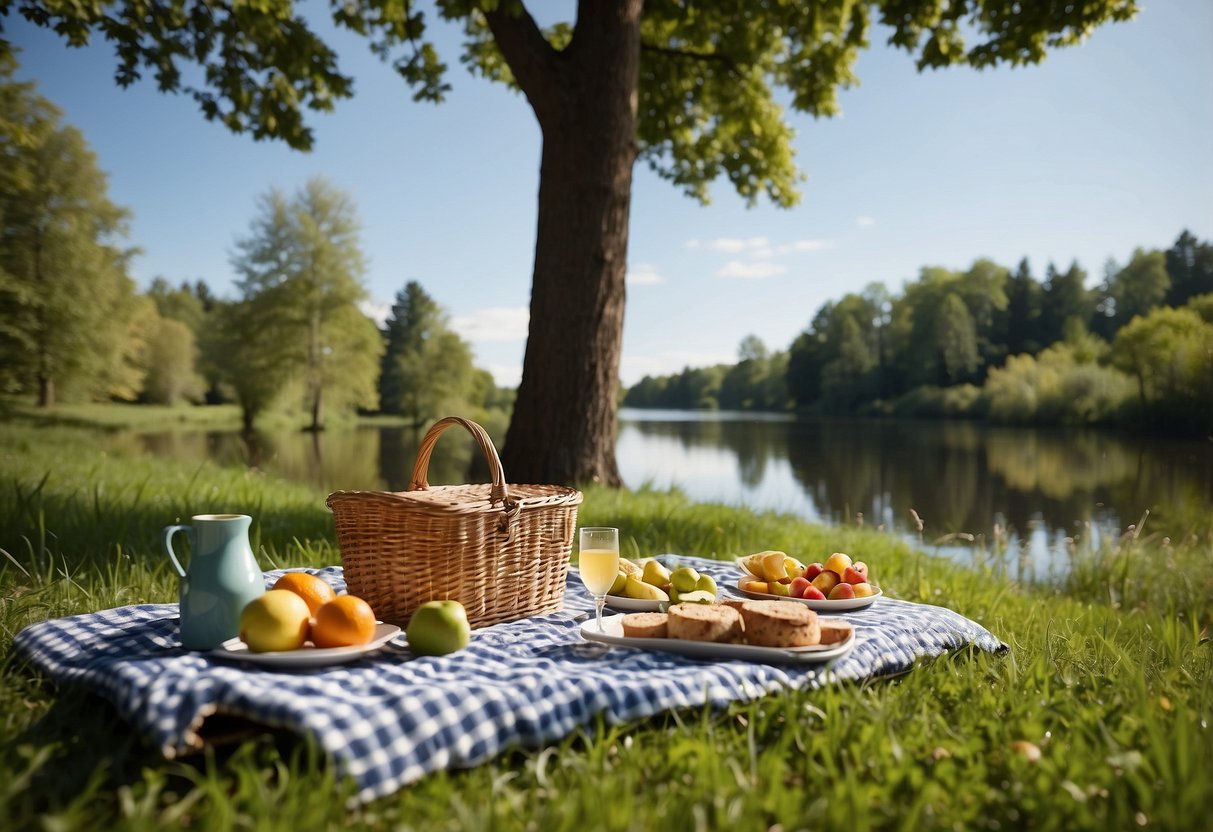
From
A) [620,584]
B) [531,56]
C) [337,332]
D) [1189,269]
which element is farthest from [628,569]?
[337,332]

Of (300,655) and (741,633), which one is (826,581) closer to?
(741,633)

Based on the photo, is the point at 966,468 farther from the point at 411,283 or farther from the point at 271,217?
the point at 411,283

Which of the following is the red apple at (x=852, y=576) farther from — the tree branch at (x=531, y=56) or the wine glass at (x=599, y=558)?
the tree branch at (x=531, y=56)

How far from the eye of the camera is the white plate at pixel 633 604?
3.07m

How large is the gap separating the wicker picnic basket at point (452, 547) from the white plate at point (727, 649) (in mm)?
409

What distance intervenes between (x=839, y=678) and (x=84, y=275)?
2530 centimetres

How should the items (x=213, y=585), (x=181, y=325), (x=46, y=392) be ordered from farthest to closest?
(x=181, y=325), (x=46, y=392), (x=213, y=585)

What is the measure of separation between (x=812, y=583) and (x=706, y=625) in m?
0.84

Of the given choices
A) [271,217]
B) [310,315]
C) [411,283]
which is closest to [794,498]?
[310,315]

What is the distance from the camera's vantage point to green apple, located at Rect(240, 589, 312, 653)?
231cm

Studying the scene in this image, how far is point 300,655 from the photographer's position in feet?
7.47

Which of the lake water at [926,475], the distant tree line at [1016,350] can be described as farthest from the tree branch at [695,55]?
the distant tree line at [1016,350]

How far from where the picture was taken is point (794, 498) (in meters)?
14.5

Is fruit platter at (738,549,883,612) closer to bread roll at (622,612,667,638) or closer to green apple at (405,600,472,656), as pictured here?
bread roll at (622,612,667,638)
